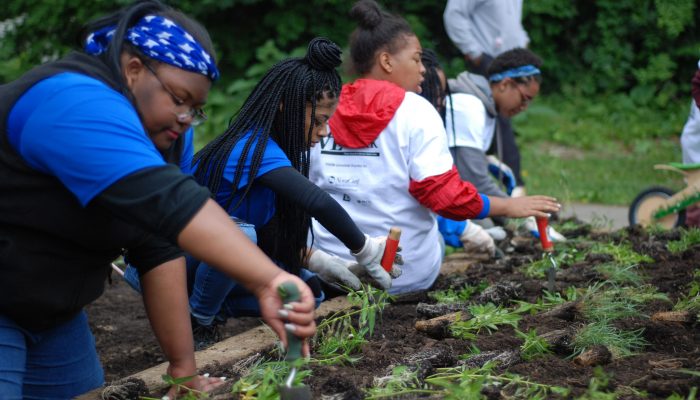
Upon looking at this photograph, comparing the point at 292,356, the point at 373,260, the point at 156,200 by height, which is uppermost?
the point at 156,200

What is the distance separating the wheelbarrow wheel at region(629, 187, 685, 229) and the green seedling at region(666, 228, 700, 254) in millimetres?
892

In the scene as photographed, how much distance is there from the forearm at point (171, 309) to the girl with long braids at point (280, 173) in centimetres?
80

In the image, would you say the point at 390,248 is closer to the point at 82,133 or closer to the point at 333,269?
the point at 333,269

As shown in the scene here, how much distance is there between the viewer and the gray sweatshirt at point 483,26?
8.51m

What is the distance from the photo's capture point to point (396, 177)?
14.6ft

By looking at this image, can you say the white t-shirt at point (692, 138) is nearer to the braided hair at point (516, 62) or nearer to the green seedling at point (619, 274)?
the braided hair at point (516, 62)

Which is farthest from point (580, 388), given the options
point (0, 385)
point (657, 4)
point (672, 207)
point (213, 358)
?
point (657, 4)

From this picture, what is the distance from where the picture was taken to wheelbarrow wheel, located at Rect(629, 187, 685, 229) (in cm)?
664

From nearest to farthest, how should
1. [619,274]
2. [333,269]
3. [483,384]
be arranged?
1. [483,384]
2. [333,269]
3. [619,274]

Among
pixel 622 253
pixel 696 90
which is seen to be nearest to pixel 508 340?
pixel 622 253

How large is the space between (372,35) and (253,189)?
1410 millimetres

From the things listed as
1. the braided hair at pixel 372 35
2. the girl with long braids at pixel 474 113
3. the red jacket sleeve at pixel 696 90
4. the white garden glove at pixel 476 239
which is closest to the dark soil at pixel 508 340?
the white garden glove at pixel 476 239

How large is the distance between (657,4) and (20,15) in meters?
8.35

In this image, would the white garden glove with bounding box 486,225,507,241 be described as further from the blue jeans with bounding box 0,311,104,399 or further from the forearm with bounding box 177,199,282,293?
the forearm with bounding box 177,199,282,293
